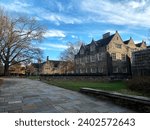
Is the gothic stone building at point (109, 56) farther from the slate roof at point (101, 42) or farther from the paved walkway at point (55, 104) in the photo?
the paved walkway at point (55, 104)

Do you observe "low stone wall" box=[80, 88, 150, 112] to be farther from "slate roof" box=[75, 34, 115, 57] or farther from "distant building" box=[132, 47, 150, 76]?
"slate roof" box=[75, 34, 115, 57]

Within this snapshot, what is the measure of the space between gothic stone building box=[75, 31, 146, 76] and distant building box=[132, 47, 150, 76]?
19.0 feet

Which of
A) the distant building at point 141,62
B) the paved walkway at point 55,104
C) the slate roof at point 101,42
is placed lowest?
the paved walkway at point 55,104

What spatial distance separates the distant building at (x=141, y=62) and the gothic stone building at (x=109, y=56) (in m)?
5.80

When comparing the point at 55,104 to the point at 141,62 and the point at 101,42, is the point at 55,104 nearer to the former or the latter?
the point at 141,62

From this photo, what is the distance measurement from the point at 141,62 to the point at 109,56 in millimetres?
11244

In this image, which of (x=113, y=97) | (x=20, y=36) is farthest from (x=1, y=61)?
(x=113, y=97)

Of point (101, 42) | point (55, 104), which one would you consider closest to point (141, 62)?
point (101, 42)

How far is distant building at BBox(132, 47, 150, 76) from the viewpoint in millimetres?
37344

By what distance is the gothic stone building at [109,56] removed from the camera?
49375 mm

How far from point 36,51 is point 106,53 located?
1782cm

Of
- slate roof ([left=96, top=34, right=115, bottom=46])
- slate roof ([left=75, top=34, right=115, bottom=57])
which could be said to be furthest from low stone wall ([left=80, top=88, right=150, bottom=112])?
slate roof ([left=96, top=34, right=115, bottom=46])

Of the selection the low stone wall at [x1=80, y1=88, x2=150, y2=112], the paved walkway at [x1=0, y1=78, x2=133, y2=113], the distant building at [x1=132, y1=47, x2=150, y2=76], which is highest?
the distant building at [x1=132, y1=47, x2=150, y2=76]

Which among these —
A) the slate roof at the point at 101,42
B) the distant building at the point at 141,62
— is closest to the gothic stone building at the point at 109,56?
the slate roof at the point at 101,42
